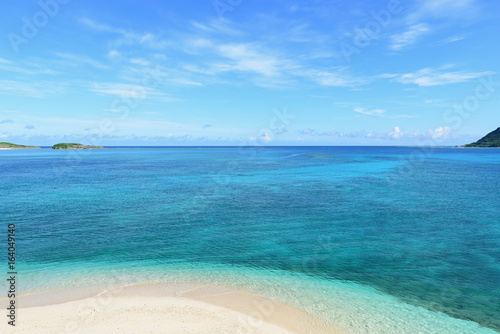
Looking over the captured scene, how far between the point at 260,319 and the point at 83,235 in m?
21.8

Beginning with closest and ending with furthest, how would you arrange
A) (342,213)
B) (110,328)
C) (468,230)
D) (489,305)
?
1. (110,328)
2. (489,305)
3. (468,230)
4. (342,213)

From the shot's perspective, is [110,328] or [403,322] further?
[403,322]

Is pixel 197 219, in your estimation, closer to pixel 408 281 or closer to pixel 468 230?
pixel 408 281

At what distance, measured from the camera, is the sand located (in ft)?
45.8

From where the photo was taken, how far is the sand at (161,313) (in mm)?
13961

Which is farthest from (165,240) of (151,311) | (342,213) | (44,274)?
(342,213)

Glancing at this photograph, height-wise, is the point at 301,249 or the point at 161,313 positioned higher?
the point at 161,313

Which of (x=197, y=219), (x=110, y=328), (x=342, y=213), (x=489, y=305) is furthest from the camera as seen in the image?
(x=342, y=213)

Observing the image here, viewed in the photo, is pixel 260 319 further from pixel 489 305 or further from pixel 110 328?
pixel 489 305

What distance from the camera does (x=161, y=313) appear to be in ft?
49.7

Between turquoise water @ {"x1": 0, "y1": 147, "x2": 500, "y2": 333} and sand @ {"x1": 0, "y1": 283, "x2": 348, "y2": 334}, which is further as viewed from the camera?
turquoise water @ {"x1": 0, "y1": 147, "x2": 500, "y2": 333}

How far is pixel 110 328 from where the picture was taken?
545 inches

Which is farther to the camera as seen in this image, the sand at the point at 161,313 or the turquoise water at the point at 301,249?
the turquoise water at the point at 301,249

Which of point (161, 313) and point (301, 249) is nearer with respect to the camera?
point (161, 313)
